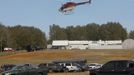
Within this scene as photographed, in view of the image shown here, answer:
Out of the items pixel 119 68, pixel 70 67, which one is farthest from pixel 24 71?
pixel 70 67

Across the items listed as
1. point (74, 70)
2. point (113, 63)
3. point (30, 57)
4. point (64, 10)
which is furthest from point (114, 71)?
point (30, 57)

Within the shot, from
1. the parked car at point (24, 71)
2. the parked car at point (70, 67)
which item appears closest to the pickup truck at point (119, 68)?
the parked car at point (24, 71)

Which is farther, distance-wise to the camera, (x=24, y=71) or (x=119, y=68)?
(x=24, y=71)

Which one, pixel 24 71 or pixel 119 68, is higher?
pixel 119 68

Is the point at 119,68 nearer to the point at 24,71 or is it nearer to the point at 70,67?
the point at 24,71

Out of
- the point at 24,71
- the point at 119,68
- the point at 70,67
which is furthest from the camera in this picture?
the point at 70,67

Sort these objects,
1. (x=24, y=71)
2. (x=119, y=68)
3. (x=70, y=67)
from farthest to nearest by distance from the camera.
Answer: (x=70, y=67) < (x=24, y=71) < (x=119, y=68)

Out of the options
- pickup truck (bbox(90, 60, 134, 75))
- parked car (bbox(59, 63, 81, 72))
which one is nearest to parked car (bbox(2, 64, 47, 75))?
pickup truck (bbox(90, 60, 134, 75))

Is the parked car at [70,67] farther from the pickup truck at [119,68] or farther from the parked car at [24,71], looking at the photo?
the pickup truck at [119,68]

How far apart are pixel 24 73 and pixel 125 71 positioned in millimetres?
11869

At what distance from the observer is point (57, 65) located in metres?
66.2

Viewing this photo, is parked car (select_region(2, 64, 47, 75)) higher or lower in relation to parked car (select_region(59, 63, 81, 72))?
higher

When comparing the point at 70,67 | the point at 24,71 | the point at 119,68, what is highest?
the point at 119,68

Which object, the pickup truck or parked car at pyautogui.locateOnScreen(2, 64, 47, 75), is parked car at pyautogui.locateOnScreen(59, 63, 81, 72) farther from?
the pickup truck
